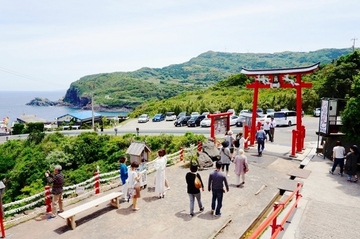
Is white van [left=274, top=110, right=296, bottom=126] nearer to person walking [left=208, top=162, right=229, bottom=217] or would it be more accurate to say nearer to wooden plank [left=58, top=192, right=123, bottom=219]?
person walking [left=208, top=162, right=229, bottom=217]

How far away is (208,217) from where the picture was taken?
8.15m

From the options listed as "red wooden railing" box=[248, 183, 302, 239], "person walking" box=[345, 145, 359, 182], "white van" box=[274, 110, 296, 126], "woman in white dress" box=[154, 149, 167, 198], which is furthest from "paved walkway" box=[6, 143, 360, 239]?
"white van" box=[274, 110, 296, 126]

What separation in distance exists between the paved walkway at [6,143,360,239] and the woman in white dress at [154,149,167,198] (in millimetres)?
298

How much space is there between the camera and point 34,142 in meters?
31.7

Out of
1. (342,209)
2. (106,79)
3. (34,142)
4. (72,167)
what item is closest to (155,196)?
(342,209)

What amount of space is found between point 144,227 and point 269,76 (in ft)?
41.4

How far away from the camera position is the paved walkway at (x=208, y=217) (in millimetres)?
7449

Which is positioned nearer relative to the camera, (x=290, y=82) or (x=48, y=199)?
(x=48, y=199)

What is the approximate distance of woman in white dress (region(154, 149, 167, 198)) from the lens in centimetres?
959

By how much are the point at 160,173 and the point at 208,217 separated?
2.30 metres

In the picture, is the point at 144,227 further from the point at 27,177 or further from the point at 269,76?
the point at 27,177

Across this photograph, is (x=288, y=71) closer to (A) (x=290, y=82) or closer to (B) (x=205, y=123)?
(A) (x=290, y=82)

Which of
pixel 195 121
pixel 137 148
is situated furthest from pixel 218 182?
pixel 195 121

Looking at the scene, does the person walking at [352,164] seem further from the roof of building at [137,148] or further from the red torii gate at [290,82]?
the roof of building at [137,148]
